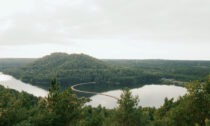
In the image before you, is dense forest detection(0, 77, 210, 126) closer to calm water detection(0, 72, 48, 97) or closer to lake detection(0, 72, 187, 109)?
lake detection(0, 72, 187, 109)

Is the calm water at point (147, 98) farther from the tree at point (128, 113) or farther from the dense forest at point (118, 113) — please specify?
the dense forest at point (118, 113)

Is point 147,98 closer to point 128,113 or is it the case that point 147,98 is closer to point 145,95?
point 145,95

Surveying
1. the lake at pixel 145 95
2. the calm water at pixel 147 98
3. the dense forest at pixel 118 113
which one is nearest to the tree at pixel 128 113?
the dense forest at pixel 118 113

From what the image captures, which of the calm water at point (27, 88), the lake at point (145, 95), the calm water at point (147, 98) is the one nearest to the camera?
the calm water at point (147, 98)

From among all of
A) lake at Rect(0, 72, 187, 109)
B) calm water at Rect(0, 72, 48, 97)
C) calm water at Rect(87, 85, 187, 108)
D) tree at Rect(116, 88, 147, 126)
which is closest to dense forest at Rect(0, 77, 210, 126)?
tree at Rect(116, 88, 147, 126)

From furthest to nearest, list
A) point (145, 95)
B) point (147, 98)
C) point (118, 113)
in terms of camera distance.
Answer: point (145, 95)
point (147, 98)
point (118, 113)

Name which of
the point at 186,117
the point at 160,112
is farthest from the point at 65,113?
the point at 160,112

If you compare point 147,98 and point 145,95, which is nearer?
point 147,98

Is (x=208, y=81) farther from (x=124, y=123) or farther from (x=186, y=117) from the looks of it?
(x=124, y=123)

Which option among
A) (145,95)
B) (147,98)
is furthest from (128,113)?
(145,95)

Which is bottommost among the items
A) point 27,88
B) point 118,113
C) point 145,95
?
Answer: point 27,88

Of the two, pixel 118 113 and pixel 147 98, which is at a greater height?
pixel 118 113
